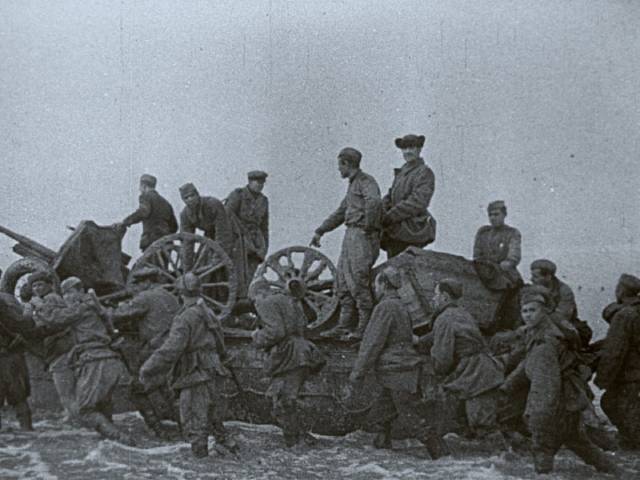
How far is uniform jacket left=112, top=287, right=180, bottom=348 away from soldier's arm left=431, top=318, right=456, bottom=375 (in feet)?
6.50

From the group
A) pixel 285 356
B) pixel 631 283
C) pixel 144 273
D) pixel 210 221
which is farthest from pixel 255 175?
pixel 631 283

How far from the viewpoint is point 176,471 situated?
525cm

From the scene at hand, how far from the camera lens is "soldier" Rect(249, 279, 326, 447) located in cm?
570

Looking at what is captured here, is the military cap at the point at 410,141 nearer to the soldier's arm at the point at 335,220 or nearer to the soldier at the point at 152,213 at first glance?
the soldier's arm at the point at 335,220

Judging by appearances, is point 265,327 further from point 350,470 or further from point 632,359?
point 632,359

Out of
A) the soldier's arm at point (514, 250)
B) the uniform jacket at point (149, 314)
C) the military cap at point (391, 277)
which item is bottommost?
the uniform jacket at point (149, 314)

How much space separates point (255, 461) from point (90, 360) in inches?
55.9

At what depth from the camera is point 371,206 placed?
6.43 metres

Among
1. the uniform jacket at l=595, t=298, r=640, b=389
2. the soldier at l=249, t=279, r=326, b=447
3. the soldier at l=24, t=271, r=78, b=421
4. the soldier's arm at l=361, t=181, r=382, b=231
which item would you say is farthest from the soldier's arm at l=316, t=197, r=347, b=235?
the uniform jacket at l=595, t=298, r=640, b=389

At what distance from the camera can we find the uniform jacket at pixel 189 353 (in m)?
5.31

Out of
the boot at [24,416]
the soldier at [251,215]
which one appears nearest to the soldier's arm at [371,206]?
the soldier at [251,215]

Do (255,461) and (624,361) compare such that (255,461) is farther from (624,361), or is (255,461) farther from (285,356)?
(624,361)

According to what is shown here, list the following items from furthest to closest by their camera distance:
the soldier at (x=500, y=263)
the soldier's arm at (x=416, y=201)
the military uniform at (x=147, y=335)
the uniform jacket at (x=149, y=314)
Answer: the soldier's arm at (x=416, y=201) < the soldier at (x=500, y=263) < the uniform jacket at (x=149, y=314) < the military uniform at (x=147, y=335)

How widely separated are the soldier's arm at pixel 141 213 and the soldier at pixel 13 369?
149 centimetres
